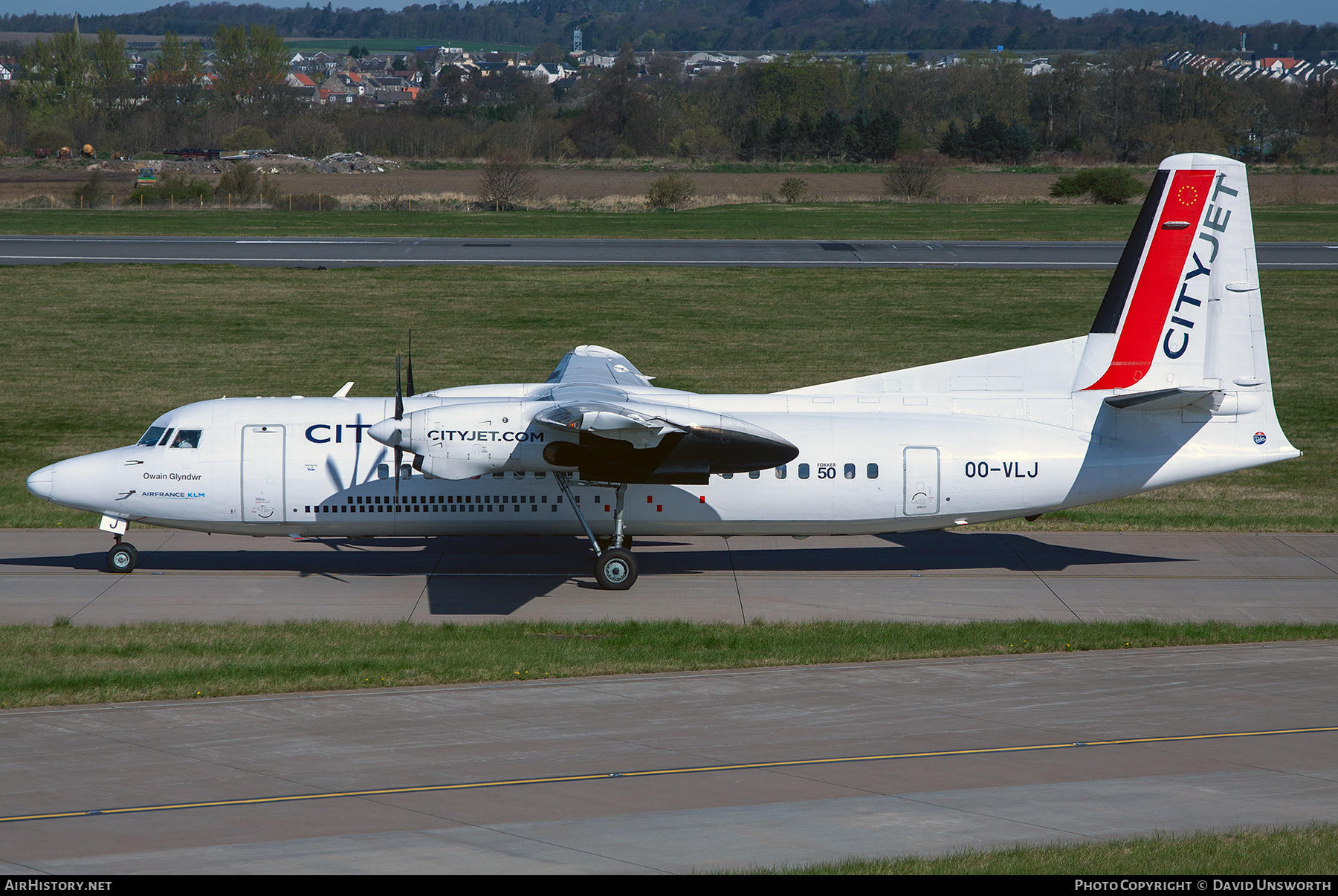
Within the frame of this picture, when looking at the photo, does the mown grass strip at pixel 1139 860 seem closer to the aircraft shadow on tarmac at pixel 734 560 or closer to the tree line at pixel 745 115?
the aircraft shadow on tarmac at pixel 734 560

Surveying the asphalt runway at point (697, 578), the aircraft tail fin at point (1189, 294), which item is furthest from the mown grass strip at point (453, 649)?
the aircraft tail fin at point (1189, 294)

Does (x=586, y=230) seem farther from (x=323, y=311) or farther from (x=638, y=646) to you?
(x=638, y=646)

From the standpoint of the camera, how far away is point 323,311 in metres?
44.9

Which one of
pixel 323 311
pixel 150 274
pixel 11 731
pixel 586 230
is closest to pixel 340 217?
pixel 586 230

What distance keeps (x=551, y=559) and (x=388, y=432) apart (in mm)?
5068

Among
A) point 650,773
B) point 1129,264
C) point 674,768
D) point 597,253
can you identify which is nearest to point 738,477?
point 1129,264

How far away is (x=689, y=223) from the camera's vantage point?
227ft

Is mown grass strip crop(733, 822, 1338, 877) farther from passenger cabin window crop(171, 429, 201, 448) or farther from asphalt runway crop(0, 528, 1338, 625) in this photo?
passenger cabin window crop(171, 429, 201, 448)

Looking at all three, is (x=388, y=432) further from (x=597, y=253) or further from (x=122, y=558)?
(x=597, y=253)

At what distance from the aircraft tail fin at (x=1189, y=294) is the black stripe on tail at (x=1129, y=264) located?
17mm

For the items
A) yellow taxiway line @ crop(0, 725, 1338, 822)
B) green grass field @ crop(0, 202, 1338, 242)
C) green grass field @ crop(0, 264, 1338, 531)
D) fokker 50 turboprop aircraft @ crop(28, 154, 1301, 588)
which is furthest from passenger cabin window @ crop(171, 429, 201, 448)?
green grass field @ crop(0, 202, 1338, 242)

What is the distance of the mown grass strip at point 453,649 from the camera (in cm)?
1484

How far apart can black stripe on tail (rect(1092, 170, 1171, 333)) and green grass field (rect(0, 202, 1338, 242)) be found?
4441 cm

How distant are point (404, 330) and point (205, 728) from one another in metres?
30.2
